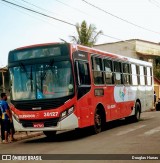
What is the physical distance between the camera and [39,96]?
13469 millimetres

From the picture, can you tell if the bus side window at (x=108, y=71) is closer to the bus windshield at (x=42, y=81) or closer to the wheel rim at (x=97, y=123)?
the wheel rim at (x=97, y=123)

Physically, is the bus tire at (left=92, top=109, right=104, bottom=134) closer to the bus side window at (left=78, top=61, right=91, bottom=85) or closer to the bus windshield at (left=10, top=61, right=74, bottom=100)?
the bus side window at (left=78, top=61, right=91, bottom=85)

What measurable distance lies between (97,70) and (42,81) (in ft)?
9.22

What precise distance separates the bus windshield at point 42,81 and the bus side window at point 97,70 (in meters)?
2.07

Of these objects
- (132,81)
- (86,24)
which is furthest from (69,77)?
(86,24)

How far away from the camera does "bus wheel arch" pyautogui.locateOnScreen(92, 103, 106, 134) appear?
49.8 feet

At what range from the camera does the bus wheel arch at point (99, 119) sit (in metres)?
15.2

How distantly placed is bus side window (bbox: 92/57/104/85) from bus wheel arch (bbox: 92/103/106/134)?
0.94m

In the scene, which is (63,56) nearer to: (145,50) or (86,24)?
(86,24)

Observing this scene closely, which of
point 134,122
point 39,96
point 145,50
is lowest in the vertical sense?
point 134,122

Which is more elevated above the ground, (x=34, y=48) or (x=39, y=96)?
(x=34, y=48)

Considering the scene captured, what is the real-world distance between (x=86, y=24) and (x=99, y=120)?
102 ft

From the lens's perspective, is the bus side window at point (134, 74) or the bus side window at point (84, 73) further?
the bus side window at point (134, 74)

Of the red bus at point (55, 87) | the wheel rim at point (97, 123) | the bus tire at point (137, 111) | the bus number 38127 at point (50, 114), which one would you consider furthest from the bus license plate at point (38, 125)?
the bus tire at point (137, 111)
